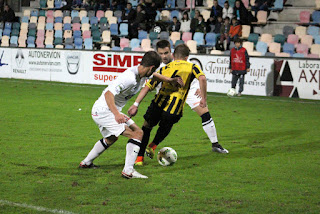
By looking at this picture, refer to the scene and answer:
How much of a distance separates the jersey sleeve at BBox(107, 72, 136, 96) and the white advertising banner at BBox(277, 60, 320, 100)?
38.8 ft

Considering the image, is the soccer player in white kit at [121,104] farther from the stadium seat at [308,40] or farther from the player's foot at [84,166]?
the stadium seat at [308,40]

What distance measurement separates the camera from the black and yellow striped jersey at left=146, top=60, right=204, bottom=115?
7.02 metres

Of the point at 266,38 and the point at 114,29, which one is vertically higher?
the point at 114,29

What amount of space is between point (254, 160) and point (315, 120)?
5.20 metres

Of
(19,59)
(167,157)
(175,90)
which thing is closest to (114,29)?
(19,59)

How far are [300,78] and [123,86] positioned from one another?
39.6 feet

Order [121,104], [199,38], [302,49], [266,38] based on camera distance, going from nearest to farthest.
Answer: [121,104], [302,49], [266,38], [199,38]

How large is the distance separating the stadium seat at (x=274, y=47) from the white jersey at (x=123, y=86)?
14758 millimetres

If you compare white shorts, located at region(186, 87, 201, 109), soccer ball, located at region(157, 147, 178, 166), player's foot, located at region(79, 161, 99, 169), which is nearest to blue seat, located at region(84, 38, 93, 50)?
white shorts, located at region(186, 87, 201, 109)

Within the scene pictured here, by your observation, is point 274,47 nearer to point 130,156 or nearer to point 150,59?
point 150,59

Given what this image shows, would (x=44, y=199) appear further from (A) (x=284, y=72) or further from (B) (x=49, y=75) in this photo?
(B) (x=49, y=75)

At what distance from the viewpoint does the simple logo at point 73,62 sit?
21328mm

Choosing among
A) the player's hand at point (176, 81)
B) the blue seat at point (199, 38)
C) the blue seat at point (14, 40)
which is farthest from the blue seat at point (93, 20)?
the player's hand at point (176, 81)

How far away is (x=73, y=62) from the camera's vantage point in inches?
845
